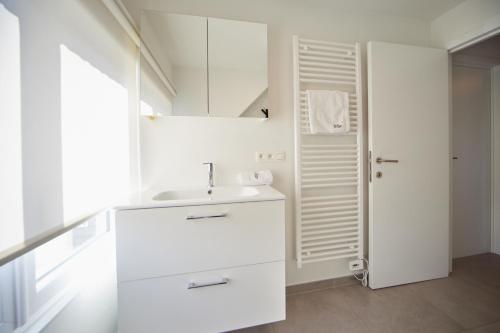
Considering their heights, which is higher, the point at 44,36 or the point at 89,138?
the point at 44,36

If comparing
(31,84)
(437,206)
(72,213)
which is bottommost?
(437,206)

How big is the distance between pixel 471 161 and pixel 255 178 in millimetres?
2674

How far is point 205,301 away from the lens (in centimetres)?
105

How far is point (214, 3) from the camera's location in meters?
1.49

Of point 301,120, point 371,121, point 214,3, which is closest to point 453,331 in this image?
point 371,121

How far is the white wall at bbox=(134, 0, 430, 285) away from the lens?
4.80ft

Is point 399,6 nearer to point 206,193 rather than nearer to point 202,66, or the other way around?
point 202,66

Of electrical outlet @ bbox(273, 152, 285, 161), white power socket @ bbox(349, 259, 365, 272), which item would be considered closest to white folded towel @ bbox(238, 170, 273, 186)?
electrical outlet @ bbox(273, 152, 285, 161)

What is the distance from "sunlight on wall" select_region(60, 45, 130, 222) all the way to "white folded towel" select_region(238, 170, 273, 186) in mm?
834

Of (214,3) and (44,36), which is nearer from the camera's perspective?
(44,36)

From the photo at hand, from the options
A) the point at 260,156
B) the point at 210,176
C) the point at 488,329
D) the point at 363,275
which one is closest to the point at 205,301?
the point at 210,176

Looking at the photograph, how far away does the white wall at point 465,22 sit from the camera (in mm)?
1523

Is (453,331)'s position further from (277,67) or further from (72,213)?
(72,213)

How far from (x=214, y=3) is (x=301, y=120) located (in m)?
1.14
